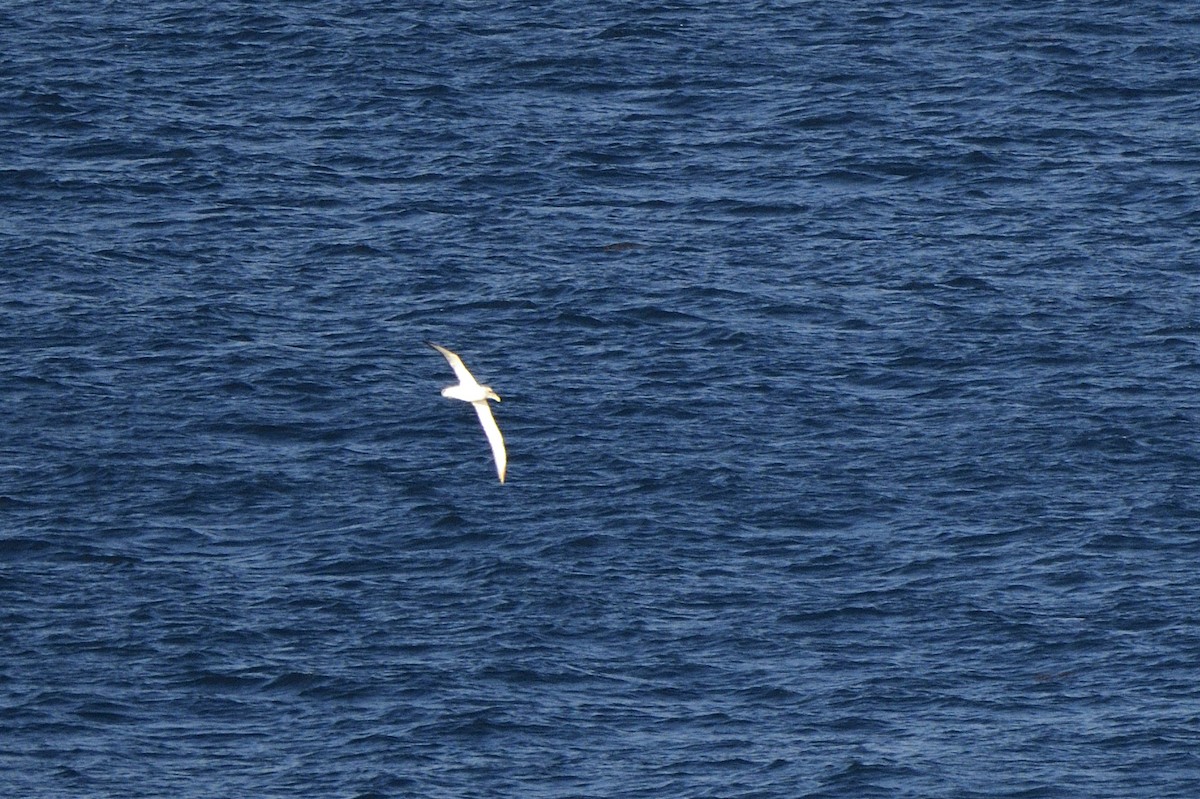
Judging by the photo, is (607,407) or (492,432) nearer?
(492,432)

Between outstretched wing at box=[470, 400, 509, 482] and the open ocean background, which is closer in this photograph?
outstretched wing at box=[470, 400, 509, 482]


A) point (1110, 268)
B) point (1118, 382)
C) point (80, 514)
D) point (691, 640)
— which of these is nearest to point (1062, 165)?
point (1110, 268)

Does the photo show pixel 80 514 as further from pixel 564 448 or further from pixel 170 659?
pixel 564 448

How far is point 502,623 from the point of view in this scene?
70250 mm

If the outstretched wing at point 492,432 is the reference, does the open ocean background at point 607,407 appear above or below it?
below

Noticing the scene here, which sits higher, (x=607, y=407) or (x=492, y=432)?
(x=492, y=432)

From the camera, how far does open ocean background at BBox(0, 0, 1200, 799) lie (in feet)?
217

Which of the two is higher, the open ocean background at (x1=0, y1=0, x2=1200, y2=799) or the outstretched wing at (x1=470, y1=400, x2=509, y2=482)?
the outstretched wing at (x1=470, y1=400, x2=509, y2=482)

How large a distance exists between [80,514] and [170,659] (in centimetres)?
842

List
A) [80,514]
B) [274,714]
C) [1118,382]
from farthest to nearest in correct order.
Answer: [1118,382] < [80,514] < [274,714]

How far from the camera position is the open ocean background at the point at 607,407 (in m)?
66.1

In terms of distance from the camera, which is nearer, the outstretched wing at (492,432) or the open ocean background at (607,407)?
the outstretched wing at (492,432)

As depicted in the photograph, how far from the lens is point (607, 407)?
79.8 m

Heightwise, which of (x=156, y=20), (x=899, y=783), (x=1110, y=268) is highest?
(x=156, y=20)
